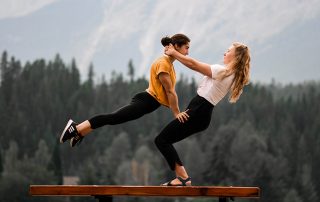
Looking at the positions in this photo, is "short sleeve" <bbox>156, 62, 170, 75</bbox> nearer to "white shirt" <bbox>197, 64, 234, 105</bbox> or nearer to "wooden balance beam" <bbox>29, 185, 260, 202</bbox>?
"white shirt" <bbox>197, 64, 234, 105</bbox>

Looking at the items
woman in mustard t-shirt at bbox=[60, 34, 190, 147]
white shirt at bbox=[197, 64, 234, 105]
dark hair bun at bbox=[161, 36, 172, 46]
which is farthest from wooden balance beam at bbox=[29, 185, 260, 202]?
dark hair bun at bbox=[161, 36, 172, 46]

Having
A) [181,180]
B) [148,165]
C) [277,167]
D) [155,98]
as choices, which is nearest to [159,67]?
[155,98]

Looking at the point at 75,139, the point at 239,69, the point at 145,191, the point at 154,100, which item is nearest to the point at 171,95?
the point at 154,100

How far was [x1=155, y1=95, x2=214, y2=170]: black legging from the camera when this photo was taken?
11.9 metres

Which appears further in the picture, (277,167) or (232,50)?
(277,167)

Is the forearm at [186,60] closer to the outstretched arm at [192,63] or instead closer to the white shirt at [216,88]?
the outstretched arm at [192,63]

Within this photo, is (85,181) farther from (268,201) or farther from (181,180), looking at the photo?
(181,180)

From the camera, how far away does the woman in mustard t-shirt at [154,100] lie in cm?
1191

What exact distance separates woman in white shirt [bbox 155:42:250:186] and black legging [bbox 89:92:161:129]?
359 millimetres

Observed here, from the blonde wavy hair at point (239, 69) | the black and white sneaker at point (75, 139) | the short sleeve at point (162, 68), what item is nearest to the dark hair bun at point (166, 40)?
the short sleeve at point (162, 68)

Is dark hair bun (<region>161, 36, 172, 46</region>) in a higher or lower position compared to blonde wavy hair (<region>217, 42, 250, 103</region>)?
higher

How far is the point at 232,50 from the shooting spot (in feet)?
40.0

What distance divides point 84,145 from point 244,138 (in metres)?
45.3

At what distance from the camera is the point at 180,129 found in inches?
Answer: 468
